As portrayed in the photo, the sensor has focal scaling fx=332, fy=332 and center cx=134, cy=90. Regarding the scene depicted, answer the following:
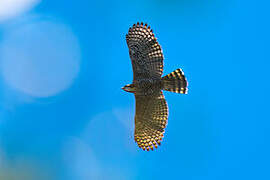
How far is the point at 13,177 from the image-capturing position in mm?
11547

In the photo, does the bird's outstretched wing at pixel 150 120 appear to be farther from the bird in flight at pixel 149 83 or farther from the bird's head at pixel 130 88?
the bird's head at pixel 130 88

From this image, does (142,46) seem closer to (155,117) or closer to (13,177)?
(155,117)

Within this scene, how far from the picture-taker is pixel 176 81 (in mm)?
7949

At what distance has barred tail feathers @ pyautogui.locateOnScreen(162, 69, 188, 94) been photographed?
788 centimetres

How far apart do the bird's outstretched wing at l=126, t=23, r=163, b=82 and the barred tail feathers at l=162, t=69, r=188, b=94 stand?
A: 24cm

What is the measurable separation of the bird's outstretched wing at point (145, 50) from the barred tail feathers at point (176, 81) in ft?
0.80

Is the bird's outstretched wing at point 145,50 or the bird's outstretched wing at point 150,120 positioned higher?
the bird's outstretched wing at point 145,50

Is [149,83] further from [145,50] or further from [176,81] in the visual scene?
[145,50]

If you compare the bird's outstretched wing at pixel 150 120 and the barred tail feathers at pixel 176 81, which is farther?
the bird's outstretched wing at pixel 150 120

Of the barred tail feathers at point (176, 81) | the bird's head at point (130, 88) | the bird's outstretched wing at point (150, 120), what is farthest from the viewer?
the bird's outstretched wing at point (150, 120)

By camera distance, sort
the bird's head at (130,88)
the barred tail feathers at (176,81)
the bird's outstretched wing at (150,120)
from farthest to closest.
Result: the bird's outstretched wing at (150,120), the bird's head at (130,88), the barred tail feathers at (176,81)

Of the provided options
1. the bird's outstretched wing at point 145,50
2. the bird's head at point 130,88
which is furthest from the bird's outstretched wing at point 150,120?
the bird's outstretched wing at point 145,50

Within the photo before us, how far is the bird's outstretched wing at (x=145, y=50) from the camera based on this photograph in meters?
7.96

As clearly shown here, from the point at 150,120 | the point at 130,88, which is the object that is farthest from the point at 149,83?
the point at 150,120
